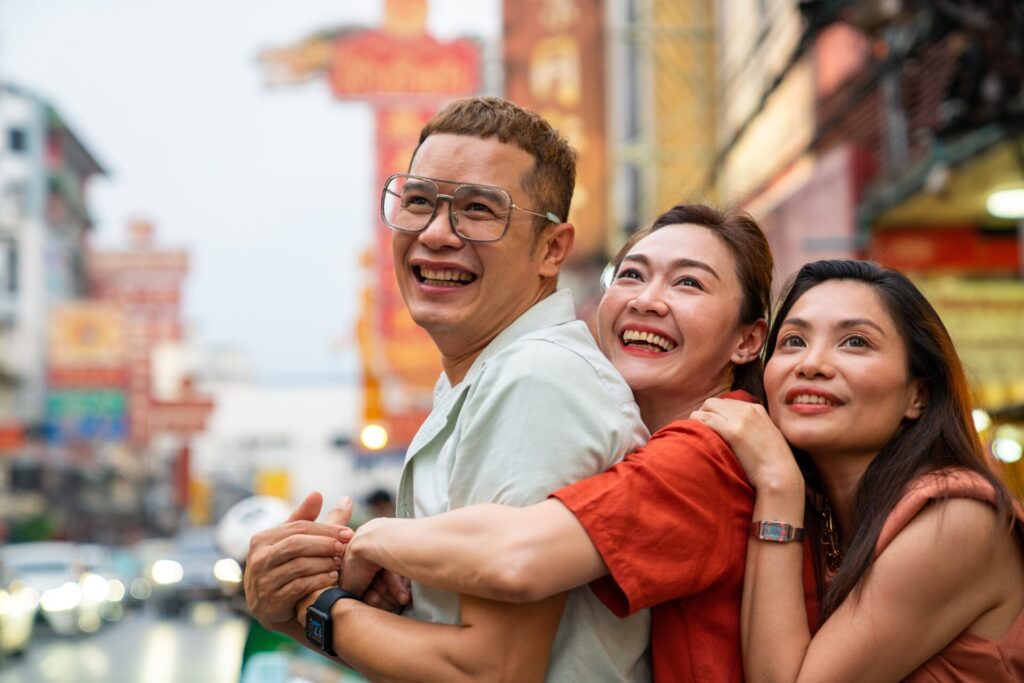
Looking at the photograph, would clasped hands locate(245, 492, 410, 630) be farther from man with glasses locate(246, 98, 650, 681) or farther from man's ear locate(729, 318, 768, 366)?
man's ear locate(729, 318, 768, 366)

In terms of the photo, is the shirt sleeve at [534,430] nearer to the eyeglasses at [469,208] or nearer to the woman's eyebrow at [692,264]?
the eyeglasses at [469,208]

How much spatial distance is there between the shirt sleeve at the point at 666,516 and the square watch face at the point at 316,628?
0.60 meters

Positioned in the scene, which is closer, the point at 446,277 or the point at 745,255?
the point at 446,277

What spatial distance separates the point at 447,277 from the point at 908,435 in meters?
1.09

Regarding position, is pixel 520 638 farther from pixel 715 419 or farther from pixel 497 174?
pixel 497 174

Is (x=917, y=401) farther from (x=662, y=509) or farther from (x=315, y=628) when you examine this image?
(x=315, y=628)

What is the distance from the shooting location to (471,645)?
2.51 m

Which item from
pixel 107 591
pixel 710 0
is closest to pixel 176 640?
pixel 107 591

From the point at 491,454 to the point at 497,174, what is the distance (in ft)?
2.14

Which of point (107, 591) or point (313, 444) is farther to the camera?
point (313, 444)

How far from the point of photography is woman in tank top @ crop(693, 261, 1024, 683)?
8.68ft

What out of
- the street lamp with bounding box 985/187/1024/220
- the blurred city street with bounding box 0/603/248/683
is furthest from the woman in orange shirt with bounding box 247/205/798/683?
the blurred city street with bounding box 0/603/248/683

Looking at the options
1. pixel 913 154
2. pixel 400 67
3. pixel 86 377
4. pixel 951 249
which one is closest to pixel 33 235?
pixel 86 377

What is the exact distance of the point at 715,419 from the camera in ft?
9.25
